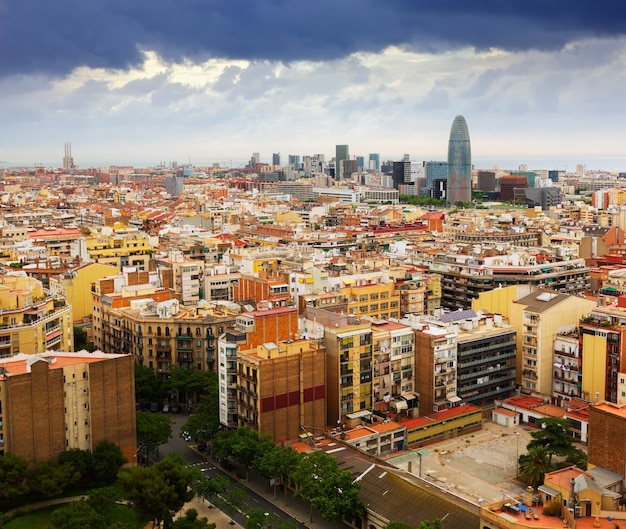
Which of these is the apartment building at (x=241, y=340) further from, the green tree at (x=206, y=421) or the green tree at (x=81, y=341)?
the green tree at (x=81, y=341)

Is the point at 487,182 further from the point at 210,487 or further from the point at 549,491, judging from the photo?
the point at 549,491

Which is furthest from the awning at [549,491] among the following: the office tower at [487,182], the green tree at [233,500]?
the office tower at [487,182]

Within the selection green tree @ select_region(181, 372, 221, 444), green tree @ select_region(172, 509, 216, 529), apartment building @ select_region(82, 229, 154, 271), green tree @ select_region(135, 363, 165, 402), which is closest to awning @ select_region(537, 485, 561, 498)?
green tree @ select_region(172, 509, 216, 529)

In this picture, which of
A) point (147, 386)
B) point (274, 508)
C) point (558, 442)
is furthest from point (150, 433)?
point (558, 442)

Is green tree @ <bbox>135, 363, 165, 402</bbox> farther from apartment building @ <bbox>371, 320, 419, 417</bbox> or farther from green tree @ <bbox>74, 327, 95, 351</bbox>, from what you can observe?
Result: apartment building @ <bbox>371, 320, 419, 417</bbox>

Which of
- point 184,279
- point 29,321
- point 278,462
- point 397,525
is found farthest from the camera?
point 184,279

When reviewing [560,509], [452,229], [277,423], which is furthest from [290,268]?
[452,229]

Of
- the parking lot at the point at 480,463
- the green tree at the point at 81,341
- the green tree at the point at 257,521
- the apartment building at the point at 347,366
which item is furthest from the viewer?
the green tree at the point at 81,341
